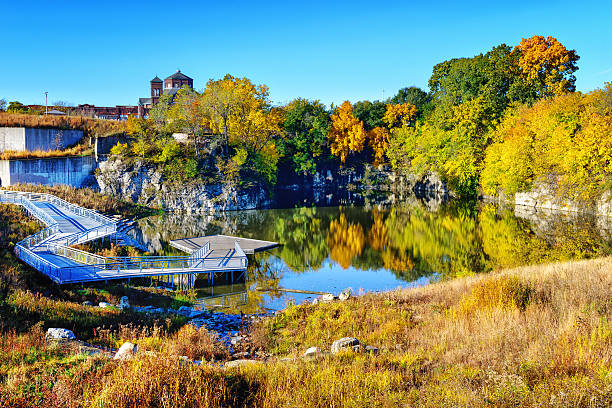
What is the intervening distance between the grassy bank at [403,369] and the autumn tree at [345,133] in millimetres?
70091

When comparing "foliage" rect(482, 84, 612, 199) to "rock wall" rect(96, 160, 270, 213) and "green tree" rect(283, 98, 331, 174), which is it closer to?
"green tree" rect(283, 98, 331, 174)

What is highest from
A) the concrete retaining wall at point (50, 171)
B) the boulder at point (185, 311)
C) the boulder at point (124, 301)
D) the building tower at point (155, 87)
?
the building tower at point (155, 87)

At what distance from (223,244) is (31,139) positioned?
38.4 meters

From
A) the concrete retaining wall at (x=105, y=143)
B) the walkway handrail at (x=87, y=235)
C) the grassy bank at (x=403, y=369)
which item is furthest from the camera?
the concrete retaining wall at (x=105, y=143)

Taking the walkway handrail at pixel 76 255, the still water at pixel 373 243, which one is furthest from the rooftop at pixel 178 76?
the walkway handrail at pixel 76 255

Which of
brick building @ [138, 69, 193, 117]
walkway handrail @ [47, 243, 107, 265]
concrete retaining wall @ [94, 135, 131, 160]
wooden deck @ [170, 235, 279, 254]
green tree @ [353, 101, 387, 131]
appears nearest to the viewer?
walkway handrail @ [47, 243, 107, 265]

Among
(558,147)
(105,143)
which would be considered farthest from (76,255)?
(558,147)

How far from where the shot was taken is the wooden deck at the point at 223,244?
2892 centimetres

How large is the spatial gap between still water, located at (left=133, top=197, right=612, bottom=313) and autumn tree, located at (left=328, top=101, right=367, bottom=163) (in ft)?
105

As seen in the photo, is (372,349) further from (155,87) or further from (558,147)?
(155,87)

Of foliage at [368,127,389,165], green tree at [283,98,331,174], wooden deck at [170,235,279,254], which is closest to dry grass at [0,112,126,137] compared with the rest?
green tree at [283,98,331,174]

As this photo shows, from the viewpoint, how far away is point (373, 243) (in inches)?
1267

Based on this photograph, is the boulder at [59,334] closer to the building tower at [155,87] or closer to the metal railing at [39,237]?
the metal railing at [39,237]

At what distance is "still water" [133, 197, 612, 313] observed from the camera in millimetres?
21969
